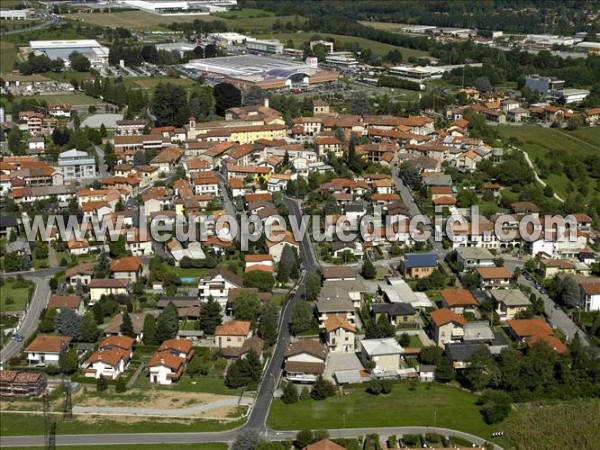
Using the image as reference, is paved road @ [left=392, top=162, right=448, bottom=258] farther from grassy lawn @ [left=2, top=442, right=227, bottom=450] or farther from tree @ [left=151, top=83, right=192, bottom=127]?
grassy lawn @ [left=2, top=442, right=227, bottom=450]

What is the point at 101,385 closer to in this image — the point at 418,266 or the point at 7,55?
the point at 418,266

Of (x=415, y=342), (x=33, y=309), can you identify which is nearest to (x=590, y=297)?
(x=415, y=342)

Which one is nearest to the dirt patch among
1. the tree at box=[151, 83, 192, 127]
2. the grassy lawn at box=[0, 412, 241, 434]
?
the grassy lawn at box=[0, 412, 241, 434]

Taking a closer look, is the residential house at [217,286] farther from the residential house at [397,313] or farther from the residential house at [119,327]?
the residential house at [397,313]

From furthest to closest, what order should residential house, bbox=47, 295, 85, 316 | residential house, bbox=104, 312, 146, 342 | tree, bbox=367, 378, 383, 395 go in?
residential house, bbox=47, 295, 85, 316 < residential house, bbox=104, 312, 146, 342 < tree, bbox=367, 378, 383, 395

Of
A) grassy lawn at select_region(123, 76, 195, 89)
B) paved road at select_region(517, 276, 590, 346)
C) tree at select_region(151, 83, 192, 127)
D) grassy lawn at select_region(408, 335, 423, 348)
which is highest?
tree at select_region(151, 83, 192, 127)

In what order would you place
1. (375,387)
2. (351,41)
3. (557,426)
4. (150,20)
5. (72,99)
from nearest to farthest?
(557,426) → (375,387) → (72,99) → (351,41) → (150,20)

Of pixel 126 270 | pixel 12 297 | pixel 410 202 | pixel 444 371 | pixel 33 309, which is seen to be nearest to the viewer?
pixel 444 371
